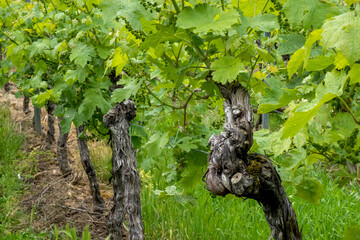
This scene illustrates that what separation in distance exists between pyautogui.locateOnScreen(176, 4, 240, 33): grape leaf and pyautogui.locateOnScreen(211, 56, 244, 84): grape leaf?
0.19 meters

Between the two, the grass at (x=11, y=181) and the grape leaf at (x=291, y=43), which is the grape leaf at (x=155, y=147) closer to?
the grape leaf at (x=291, y=43)

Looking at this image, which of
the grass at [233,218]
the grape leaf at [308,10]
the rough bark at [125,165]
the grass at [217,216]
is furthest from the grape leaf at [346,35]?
the grass at [233,218]

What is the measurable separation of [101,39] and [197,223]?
5.41 feet

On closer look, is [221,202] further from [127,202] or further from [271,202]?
[271,202]

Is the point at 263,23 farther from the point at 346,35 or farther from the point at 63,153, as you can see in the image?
the point at 63,153

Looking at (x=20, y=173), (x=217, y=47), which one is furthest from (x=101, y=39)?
(x=20, y=173)

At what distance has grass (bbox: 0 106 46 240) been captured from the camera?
3966mm

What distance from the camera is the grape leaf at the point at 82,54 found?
2596 millimetres

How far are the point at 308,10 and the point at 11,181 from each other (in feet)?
14.2

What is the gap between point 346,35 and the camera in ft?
2.86

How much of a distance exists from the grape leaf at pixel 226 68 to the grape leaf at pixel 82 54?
4.53ft

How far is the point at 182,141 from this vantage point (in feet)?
6.83

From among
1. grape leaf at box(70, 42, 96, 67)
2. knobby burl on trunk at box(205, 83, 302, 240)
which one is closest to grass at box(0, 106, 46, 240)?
grape leaf at box(70, 42, 96, 67)

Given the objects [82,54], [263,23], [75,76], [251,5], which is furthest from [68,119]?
[263,23]
